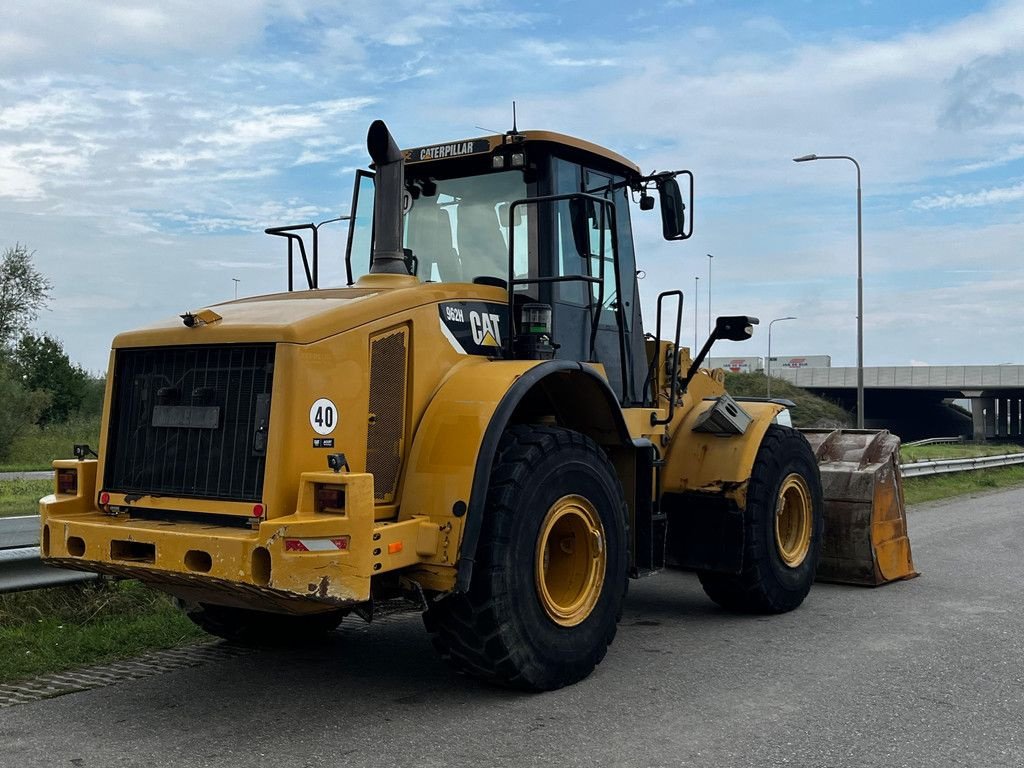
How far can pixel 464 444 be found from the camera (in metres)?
5.19

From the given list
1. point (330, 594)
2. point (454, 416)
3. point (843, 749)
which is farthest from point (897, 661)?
point (330, 594)

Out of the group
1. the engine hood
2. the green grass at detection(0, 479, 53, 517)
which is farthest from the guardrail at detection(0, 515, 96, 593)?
the green grass at detection(0, 479, 53, 517)

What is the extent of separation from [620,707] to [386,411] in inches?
72.4

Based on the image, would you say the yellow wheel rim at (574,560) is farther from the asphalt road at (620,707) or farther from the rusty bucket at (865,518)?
the rusty bucket at (865,518)

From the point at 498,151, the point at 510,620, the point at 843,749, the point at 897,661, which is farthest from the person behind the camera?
the point at 498,151

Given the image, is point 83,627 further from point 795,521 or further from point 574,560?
point 795,521

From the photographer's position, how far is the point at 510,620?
519 cm

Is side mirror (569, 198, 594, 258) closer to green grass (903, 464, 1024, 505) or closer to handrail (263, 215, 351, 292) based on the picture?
handrail (263, 215, 351, 292)

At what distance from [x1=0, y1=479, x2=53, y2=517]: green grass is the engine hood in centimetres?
782

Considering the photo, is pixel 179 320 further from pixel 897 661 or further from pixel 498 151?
pixel 897 661

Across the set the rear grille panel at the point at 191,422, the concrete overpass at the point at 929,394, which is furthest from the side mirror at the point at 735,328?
the concrete overpass at the point at 929,394

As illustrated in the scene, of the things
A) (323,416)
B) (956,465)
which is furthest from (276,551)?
(956,465)

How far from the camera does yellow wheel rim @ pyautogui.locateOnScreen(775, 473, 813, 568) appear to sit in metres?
7.91

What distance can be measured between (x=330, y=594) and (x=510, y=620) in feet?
3.24
